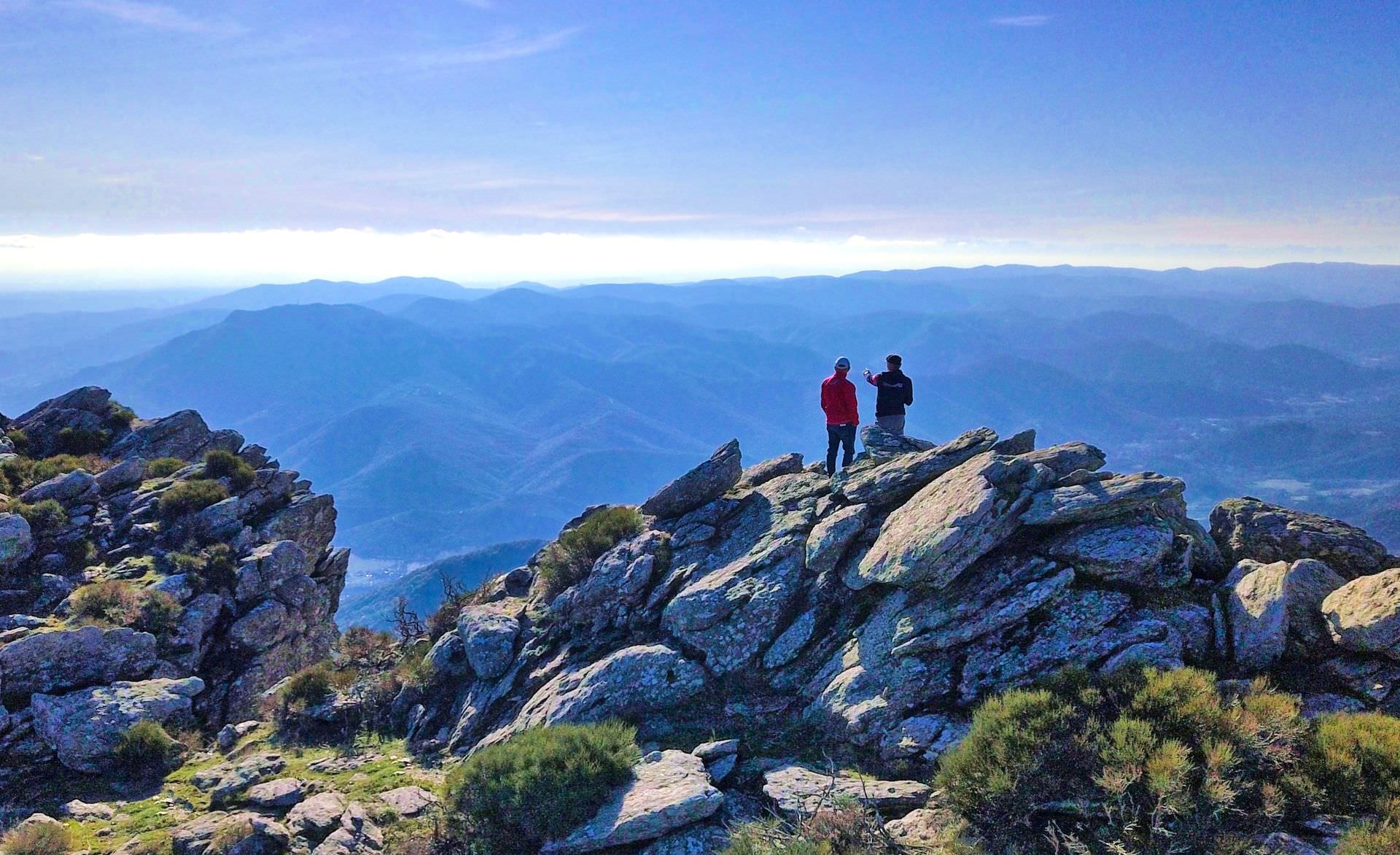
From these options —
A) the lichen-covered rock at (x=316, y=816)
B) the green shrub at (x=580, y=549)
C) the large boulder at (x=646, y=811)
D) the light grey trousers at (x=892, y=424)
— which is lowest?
the lichen-covered rock at (x=316, y=816)

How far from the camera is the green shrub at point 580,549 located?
62.4 ft

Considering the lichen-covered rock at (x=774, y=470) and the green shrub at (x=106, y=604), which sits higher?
the lichen-covered rock at (x=774, y=470)

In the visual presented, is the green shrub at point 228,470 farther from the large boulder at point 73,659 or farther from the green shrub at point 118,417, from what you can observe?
the large boulder at point 73,659

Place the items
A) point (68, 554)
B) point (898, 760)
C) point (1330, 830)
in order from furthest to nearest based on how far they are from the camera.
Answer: point (68, 554), point (898, 760), point (1330, 830)

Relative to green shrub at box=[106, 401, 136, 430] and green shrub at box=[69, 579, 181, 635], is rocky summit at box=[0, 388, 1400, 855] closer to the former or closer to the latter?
green shrub at box=[69, 579, 181, 635]

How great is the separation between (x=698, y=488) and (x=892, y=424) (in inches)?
256

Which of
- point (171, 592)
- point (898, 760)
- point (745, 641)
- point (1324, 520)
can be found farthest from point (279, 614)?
point (1324, 520)

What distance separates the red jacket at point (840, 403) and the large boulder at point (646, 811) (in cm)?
1236

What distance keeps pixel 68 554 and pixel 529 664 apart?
15.9 metres

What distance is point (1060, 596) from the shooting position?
1203cm

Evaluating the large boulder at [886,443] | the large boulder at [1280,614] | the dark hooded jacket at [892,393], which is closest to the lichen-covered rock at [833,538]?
the large boulder at [886,443]

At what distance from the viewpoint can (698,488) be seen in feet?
66.4

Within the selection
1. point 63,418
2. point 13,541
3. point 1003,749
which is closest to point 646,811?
point 1003,749

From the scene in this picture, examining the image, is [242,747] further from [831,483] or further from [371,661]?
[831,483]
